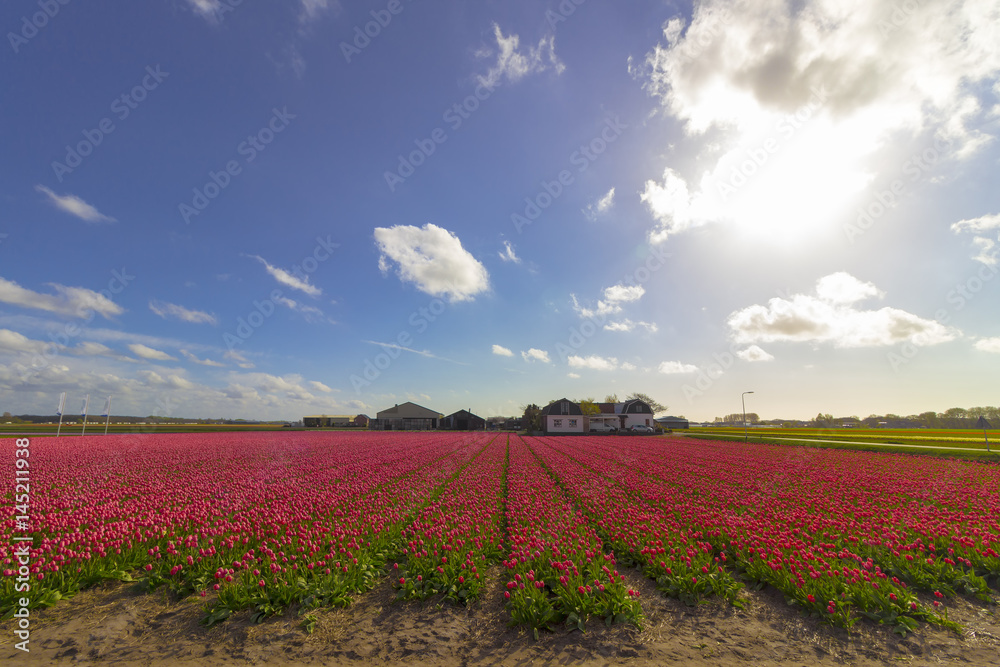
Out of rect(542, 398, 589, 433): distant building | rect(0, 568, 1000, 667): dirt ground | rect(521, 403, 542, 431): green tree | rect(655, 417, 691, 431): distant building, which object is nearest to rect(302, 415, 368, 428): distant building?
rect(521, 403, 542, 431): green tree

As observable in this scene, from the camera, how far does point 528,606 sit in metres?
5.10

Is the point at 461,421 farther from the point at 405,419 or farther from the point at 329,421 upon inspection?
the point at 329,421

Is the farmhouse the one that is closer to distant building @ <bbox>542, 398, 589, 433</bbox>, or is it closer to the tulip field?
distant building @ <bbox>542, 398, 589, 433</bbox>

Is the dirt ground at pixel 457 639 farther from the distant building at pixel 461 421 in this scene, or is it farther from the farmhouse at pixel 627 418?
the distant building at pixel 461 421

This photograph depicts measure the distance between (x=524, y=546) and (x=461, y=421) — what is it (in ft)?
281

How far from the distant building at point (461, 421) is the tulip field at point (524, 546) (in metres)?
78.6

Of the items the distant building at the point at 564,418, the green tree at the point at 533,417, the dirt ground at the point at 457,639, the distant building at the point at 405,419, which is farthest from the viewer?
the distant building at the point at 405,419

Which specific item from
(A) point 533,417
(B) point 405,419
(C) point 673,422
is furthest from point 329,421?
(C) point 673,422

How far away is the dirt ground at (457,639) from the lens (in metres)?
4.34

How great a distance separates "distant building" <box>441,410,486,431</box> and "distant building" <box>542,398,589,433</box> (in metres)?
25.0

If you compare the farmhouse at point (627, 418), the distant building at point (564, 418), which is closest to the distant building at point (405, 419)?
the distant building at point (564, 418)

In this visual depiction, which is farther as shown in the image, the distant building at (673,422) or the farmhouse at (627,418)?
the distant building at (673,422)

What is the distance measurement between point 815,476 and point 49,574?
22488mm

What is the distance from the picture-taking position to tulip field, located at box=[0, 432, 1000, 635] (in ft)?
17.5
